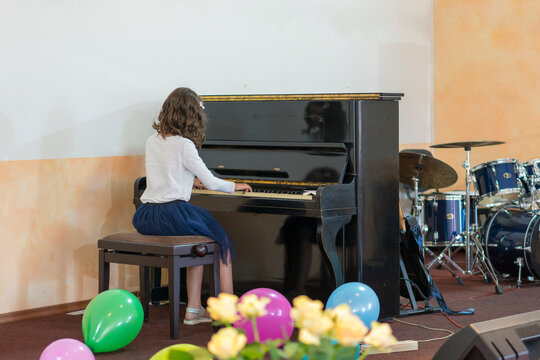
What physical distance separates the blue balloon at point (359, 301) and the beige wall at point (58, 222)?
1898 mm

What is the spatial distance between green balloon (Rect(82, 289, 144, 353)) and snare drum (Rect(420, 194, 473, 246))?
9.49 feet

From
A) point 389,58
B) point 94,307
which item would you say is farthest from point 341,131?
point 389,58

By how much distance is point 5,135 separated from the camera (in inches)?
178

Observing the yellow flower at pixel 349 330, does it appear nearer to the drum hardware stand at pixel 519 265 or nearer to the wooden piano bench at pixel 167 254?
the wooden piano bench at pixel 167 254

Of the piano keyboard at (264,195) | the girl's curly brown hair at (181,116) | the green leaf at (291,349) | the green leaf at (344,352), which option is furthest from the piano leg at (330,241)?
the green leaf at (291,349)

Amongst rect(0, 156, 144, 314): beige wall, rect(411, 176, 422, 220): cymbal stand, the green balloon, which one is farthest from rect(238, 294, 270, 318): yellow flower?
rect(411, 176, 422, 220): cymbal stand

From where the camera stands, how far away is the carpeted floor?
385 centimetres

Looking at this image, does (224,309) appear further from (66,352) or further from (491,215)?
(491,215)

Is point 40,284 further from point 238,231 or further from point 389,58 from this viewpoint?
point 389,58

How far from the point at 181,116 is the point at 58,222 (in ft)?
3.81

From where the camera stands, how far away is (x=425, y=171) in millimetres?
5527

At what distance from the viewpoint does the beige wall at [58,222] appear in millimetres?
4559

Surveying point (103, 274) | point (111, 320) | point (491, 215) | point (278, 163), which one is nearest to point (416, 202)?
point (491, 215)

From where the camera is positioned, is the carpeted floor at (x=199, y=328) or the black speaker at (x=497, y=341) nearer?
the black speaker at (x=497, y=341)
